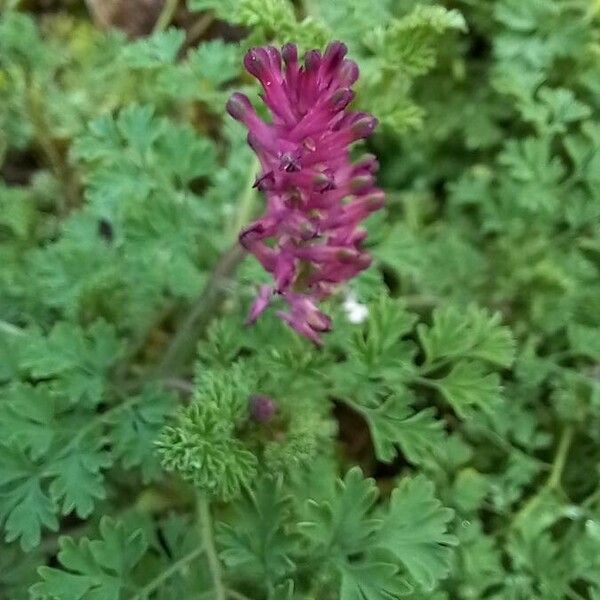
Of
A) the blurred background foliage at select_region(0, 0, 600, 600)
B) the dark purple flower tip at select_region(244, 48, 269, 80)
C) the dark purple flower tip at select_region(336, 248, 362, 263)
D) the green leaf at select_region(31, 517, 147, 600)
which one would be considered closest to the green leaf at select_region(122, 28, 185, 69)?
the blurred background foliage at select_region(0, 0, 600, 600)

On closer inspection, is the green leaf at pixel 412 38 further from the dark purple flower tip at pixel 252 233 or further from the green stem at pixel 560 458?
the green stem at pixel 560 458

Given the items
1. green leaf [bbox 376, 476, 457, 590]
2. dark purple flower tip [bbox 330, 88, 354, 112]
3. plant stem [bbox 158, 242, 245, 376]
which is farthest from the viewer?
plant stem [bbox 158, 242, 245, 376]

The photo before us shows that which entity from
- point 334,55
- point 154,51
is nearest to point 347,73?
point 334,55

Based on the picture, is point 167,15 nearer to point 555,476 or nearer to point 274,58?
point 274,58

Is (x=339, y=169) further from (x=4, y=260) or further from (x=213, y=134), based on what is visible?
(x=213, y=134)

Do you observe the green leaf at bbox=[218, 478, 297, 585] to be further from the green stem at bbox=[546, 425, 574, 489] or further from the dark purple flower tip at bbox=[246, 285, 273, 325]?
the green stem at bbox=[546, 425, 574, 489]

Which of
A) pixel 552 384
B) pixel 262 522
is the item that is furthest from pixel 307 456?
pixel 552 384
